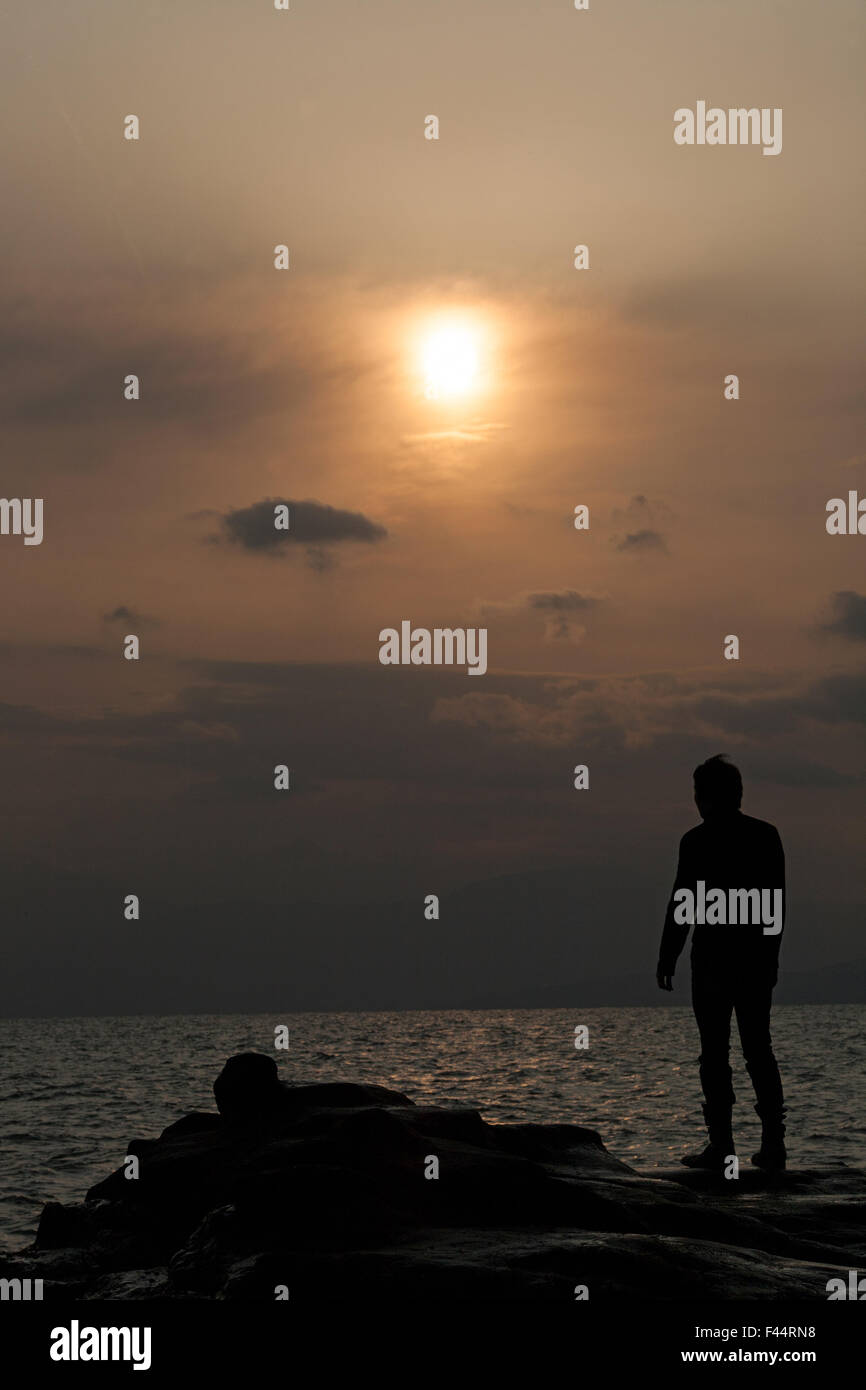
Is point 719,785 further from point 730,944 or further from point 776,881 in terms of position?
point 730,944

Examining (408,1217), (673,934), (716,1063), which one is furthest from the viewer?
(673,934)

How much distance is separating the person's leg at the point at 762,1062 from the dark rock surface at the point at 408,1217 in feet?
0.93

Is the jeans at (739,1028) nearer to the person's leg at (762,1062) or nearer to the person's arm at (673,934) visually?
the person's leg at (762,1062)

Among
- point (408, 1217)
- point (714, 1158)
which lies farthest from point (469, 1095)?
point (408, 1217)

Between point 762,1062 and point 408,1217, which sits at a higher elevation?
point 762,1062

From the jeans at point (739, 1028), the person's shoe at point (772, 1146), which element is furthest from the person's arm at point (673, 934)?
the person's shoe at point (772, 1146)

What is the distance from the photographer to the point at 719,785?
42.9 feet

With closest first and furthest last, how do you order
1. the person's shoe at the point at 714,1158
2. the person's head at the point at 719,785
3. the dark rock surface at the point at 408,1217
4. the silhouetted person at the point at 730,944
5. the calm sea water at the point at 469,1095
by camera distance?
the dark rock surface at the point at 408,1217
the person's shoe at the point at 714,1158
the silhouetted person at the point at 730,944
the person's head at the point at 719,785
the calm sea water at the point at 469,1095

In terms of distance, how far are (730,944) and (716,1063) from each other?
44.1 inches

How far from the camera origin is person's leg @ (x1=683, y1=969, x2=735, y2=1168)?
12953 mm

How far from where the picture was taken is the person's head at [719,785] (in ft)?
42.9
